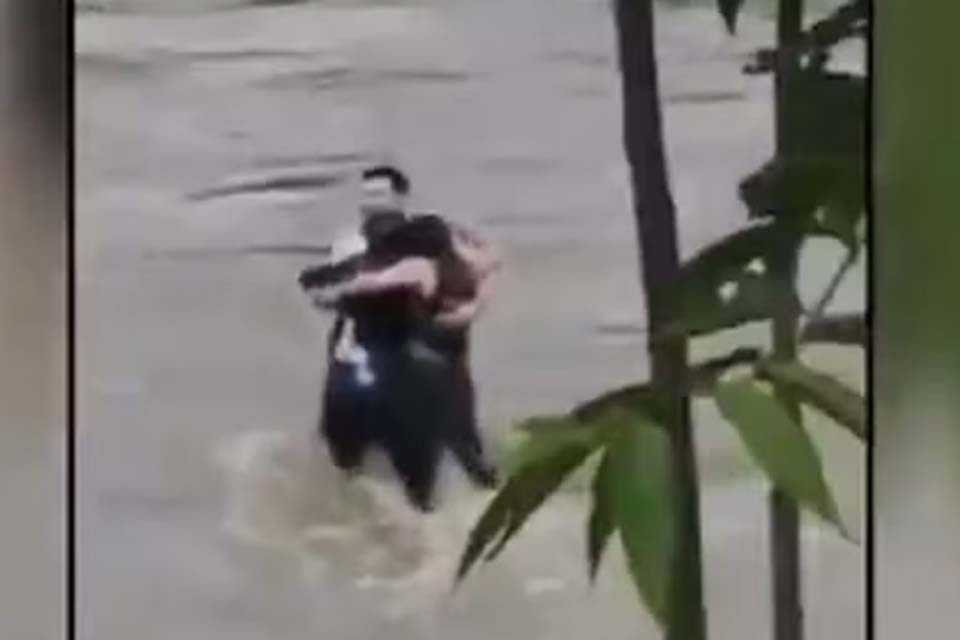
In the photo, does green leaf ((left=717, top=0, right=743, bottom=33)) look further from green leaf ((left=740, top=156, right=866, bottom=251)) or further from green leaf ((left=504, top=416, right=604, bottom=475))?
green leaf ((left=504, top=416, right=604, bottom=475))

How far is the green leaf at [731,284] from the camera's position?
3.01 ft

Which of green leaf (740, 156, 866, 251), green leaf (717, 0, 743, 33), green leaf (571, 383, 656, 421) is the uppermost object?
green leaf (717, 0, 743, 33)

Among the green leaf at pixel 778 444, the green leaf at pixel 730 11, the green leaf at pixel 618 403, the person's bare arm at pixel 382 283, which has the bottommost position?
the green leaf at pixel 778 444

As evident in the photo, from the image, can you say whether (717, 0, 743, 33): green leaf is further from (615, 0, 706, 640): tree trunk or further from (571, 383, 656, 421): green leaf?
(571, 383, 656, 421): green leaf

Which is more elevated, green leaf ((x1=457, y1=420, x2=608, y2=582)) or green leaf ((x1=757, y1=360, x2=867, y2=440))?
green leaf ((x1=757, y1=360, x2=867, y2=440))

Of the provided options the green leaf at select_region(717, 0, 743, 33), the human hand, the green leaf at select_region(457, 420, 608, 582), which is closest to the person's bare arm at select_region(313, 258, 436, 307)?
the human hand

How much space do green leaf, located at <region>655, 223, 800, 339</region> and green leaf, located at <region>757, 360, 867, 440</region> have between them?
3cm

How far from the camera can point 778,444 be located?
2.99ft

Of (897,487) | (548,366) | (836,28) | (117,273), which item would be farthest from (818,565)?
(117,273)

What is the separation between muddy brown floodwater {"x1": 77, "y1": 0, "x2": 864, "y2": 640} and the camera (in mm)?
910

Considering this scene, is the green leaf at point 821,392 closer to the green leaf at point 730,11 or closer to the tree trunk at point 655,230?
the tree trunk at point 655,230

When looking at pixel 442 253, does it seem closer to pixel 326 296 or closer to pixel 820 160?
pixel 326 296

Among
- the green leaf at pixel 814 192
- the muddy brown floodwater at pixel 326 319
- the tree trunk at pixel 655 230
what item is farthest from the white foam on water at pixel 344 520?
the green leaf at pixel 814 192

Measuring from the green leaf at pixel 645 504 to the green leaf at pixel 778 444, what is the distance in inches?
1.7
